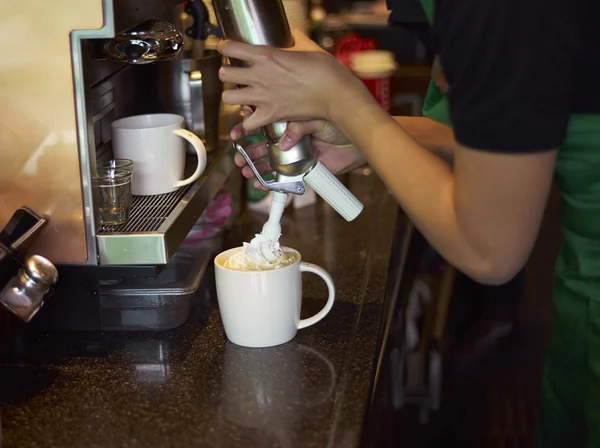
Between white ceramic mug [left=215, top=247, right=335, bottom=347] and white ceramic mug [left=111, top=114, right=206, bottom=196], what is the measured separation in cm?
16

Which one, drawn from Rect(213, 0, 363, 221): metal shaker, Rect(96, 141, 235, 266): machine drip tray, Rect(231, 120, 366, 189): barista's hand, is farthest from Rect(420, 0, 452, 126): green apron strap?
Rect(96, 141, 235, 266): machine drip tray

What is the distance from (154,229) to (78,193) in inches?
3.7

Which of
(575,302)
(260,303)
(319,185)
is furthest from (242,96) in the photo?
(575,302)

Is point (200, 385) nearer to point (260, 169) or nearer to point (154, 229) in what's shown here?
point (154, 229)

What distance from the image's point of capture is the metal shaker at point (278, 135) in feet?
3.01

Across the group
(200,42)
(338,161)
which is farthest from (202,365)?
(200,42)

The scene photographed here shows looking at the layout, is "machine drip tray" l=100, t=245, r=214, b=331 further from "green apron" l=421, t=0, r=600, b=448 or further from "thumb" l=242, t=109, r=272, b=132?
"green apron" l=421, t=0, r=600, b=448

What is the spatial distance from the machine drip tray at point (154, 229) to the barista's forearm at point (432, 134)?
29 centimetres

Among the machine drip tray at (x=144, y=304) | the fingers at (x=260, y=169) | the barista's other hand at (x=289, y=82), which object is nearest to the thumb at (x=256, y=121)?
the barista's other hand at (x=289, y=82)

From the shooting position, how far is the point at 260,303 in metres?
0.99

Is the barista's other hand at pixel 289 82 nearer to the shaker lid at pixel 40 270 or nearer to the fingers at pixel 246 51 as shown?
the fingers at pixel 246 51

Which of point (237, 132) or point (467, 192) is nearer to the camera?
point (467, 192)

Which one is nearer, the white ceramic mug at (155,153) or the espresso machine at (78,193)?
the espresso machine at (78,193)

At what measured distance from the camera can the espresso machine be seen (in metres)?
0.91
